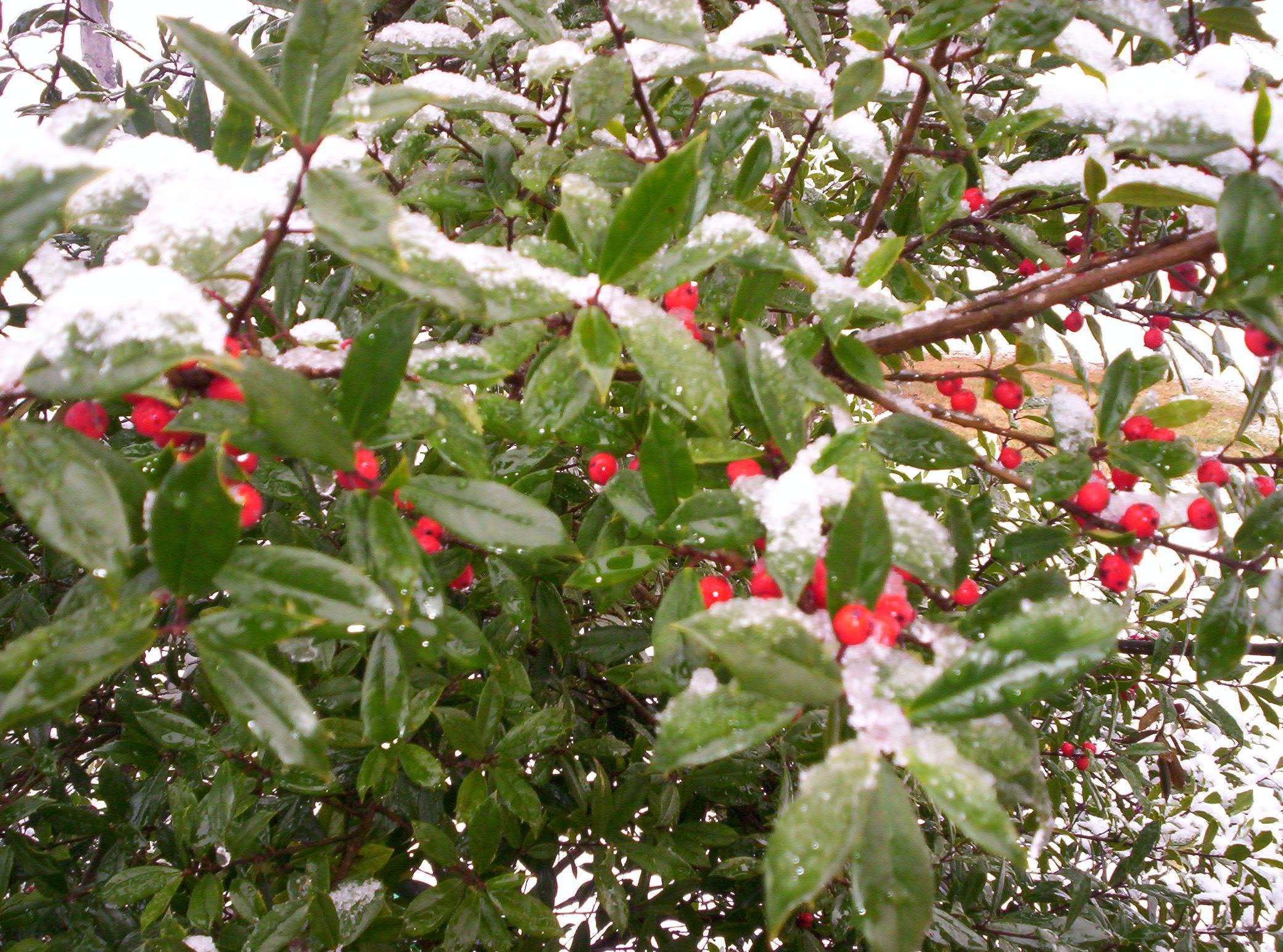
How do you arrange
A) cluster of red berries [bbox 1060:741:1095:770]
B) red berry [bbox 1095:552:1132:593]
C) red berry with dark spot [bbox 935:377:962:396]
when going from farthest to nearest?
cluster of red berries [bbox 1060:741:1095:770] < red berry with dark spot [bbox 935:377:962:396] < red berry [bbox 1095:552:1132:593]

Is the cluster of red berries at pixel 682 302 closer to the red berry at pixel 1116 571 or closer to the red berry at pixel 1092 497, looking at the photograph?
the red berry at pixel 1092 497

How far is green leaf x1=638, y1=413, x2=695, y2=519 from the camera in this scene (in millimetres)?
708

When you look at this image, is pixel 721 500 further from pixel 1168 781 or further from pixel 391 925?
pixel 1168 781

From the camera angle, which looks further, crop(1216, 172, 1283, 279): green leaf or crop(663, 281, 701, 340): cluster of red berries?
crop(663, 281, 701, 340): cluster of red berries

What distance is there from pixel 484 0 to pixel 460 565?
3.24 feet

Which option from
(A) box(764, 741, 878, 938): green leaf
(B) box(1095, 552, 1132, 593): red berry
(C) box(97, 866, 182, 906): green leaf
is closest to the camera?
(A) box(764, 741, 878, 938): green leaf

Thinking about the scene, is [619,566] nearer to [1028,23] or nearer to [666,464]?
[666,464]

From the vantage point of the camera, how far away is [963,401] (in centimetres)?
141

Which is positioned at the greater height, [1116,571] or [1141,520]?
[1141,520]

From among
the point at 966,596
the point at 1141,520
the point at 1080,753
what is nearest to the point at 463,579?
the point at 966,596

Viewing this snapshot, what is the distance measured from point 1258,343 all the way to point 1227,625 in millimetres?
354

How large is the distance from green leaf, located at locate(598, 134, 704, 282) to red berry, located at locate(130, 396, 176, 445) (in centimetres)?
41

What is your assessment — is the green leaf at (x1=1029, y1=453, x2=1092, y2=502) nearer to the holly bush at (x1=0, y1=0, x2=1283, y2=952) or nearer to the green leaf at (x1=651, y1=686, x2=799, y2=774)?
the holly bush at (x1=0, y1=0, x2=1283, y2=952)

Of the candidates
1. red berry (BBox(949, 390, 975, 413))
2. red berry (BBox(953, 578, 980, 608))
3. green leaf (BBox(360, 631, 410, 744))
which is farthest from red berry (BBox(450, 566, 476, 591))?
red berry (BBox(949, 390, 975, 413))
